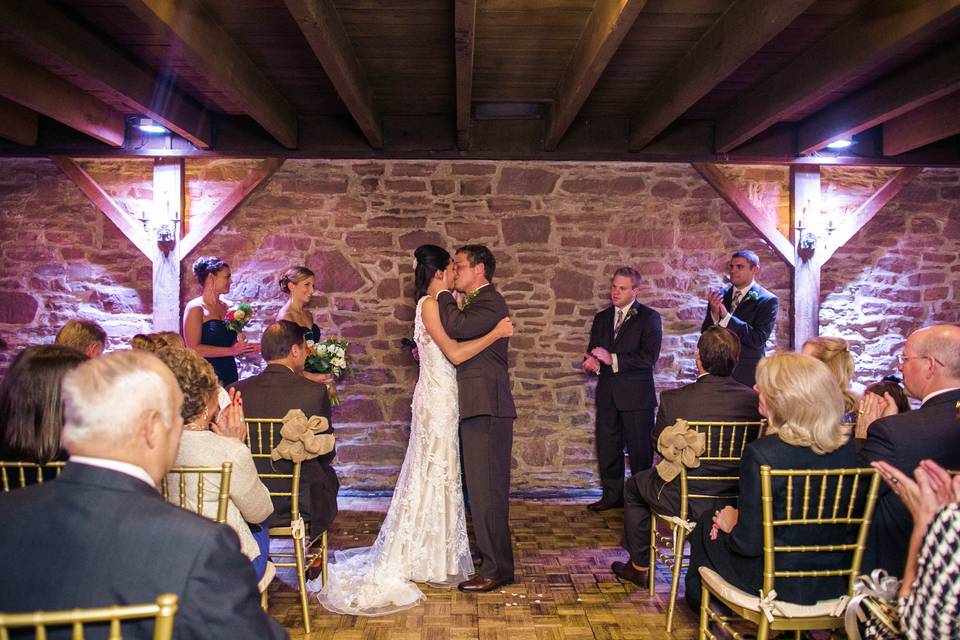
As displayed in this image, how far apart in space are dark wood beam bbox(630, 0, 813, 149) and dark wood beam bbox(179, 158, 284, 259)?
9.76ft

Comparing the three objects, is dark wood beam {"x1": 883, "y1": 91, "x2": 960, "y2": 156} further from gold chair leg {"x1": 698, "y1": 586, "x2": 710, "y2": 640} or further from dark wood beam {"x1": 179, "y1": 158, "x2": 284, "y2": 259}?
dark wood beam {"x1": 179, "y1": 158, "x2": 284, "y2": 259}

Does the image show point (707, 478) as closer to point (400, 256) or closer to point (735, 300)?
point (735, 300)

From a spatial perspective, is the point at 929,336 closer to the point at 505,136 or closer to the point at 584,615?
the point at 584,615

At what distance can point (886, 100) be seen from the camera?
454 cm

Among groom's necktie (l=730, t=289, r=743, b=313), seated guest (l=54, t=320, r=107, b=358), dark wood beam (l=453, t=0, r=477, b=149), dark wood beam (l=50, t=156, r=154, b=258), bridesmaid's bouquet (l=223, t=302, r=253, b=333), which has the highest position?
dark wood beam (l=453, t=0, r=477, b=149)

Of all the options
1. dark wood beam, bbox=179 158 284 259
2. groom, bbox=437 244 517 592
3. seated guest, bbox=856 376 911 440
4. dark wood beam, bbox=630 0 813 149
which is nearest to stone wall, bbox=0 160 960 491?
dark wood beam, bbox=179 158 284 259

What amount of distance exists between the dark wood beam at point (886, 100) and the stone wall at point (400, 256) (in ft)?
2.99

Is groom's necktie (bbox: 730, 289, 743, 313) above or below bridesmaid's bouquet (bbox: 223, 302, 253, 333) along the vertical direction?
above

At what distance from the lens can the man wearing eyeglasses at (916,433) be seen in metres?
2.39

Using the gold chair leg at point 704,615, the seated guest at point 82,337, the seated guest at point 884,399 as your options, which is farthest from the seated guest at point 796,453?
the seated guest at point 82,337

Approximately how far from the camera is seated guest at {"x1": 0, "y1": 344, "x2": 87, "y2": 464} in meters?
2.12

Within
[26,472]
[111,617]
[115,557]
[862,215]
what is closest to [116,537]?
[115,557]

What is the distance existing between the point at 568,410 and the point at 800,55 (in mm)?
3105

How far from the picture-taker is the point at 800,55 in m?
Answer: 4.26
